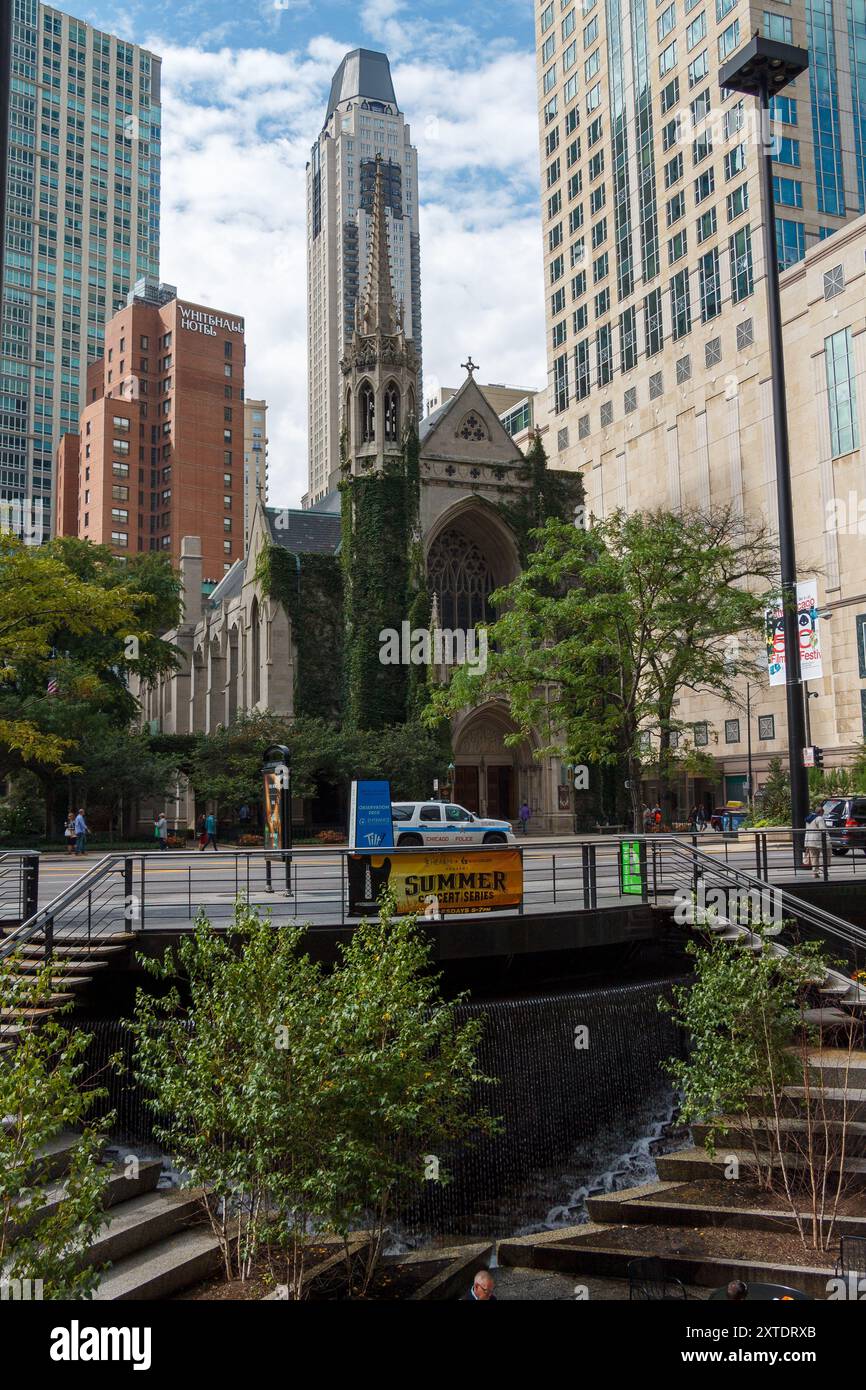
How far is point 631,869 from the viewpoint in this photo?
18109 millimetres

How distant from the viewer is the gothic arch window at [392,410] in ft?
202

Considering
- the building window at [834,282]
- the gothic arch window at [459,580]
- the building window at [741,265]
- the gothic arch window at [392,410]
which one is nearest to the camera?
the building window at [834,282]

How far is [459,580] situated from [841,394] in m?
22.8

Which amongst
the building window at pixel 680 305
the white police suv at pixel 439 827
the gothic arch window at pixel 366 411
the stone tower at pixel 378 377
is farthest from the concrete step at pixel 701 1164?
the building window at pixel 680 305

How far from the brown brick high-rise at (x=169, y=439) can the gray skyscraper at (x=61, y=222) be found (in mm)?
20966

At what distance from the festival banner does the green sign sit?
5.05 m

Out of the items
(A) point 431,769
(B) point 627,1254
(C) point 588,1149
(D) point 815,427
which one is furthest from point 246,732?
(B) point 627,1254

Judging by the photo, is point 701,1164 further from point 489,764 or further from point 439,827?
point 489,764

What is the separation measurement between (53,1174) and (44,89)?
17092 cm

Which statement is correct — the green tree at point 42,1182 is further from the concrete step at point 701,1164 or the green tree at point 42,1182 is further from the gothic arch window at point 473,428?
the gothic arch window at point 473,428

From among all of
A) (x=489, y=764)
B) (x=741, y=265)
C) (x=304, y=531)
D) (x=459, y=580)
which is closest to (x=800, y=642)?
(x=489, y=764)

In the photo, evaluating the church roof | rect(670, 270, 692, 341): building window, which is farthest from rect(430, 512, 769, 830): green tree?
rect(670, 270, 692, 341): building window

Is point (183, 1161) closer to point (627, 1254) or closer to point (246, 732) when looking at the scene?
point (627, 1254)
